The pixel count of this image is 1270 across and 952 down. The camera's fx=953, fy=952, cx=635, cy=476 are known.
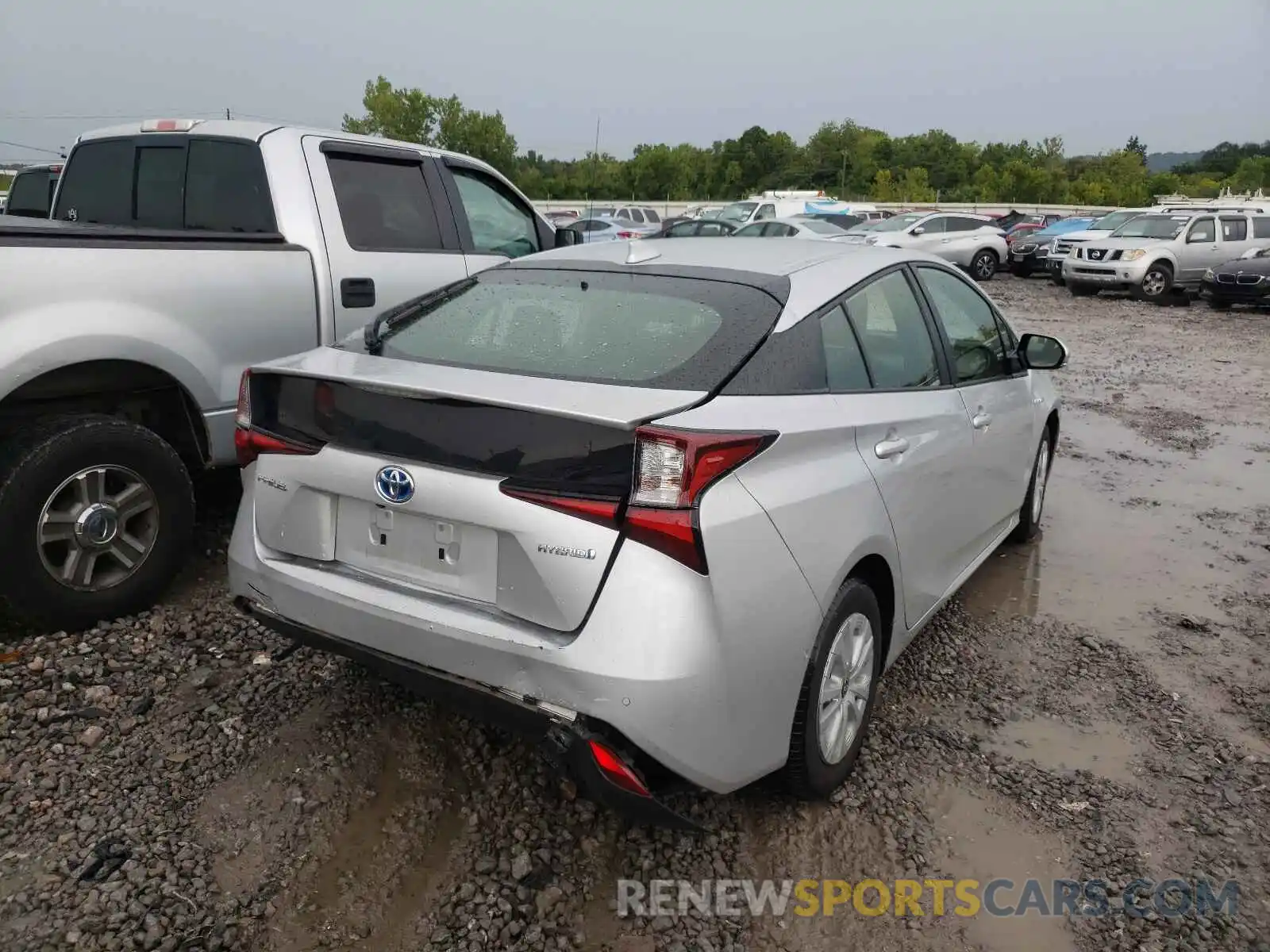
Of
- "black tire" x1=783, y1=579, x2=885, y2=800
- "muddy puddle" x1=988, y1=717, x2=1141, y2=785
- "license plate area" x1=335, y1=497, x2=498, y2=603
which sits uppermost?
"license plate area" x1=335, y1=497, x2=498, y2=603

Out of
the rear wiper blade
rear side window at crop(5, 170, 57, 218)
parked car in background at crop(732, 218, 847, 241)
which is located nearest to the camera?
the rear wiper blade

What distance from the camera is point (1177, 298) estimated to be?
65.2 feet

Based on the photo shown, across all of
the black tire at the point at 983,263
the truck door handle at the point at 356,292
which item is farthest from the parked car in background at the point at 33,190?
the black tire at the point at 983,263

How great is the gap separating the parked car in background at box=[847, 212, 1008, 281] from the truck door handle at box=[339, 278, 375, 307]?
1972cm

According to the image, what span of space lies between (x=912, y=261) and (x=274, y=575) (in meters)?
2.69

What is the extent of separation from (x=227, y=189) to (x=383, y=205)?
0.77 metres

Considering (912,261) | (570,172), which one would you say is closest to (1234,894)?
(912,261)

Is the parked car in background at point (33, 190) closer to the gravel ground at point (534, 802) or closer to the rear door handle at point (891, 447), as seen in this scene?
the gravel ground at point (534, 802)

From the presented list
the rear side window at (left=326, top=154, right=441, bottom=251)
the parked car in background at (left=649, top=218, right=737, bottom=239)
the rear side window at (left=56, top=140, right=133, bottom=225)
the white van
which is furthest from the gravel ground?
the white van

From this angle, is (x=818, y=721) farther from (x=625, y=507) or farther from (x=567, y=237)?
(x=567, y=237)

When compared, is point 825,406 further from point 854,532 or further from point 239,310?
point 239,310

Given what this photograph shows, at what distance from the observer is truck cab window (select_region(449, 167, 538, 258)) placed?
5.67 metres

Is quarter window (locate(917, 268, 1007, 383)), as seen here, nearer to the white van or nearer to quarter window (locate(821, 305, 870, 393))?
quarter window (locate(821, 305, 870, 393))

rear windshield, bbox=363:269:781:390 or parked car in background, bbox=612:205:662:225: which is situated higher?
parked car in background, bbox=612:205:662:225
